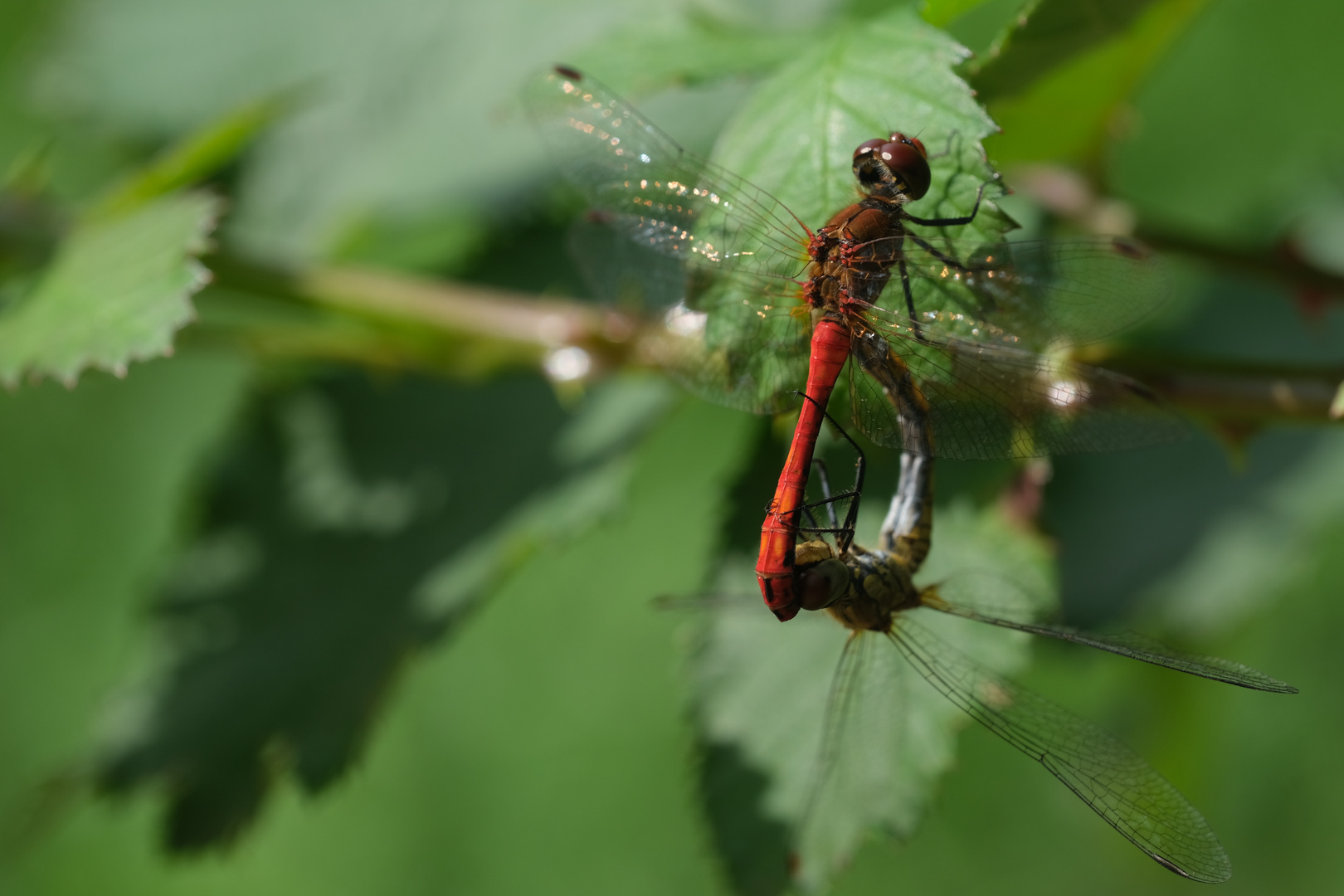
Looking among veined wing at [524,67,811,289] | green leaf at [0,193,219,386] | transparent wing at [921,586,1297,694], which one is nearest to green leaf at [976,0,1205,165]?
veined wing at [524,67,811,289]

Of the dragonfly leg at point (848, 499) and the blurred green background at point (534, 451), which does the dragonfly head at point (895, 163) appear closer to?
the blurred green background at point (534, 451)

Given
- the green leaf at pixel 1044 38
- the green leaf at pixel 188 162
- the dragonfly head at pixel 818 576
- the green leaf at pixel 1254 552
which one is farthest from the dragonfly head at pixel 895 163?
the green leaf at pixel 1254 552

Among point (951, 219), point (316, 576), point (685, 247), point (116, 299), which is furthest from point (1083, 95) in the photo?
point (316, 576)

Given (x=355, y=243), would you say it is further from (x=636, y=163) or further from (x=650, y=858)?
(x=650, y=858)

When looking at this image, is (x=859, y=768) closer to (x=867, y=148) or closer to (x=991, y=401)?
(x=991, y=401)

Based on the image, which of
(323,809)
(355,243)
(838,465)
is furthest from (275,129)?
(323,809)

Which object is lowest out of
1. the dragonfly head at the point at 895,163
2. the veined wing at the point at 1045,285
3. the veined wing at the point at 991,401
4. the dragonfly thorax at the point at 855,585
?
the dragonfly thorax at the point at 855,585
